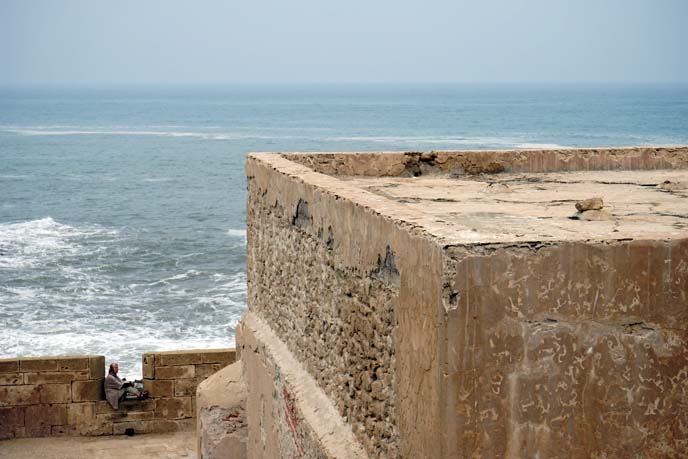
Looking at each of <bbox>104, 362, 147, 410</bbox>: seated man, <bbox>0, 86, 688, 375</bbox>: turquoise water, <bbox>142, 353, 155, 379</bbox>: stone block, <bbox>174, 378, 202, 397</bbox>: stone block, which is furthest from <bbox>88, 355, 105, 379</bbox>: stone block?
<bbox>0, 86, 688, 375</bbox>: turquoise water

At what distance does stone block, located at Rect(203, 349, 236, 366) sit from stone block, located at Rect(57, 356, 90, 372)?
1.37 metres

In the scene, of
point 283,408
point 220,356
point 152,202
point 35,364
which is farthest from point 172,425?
point 152,202

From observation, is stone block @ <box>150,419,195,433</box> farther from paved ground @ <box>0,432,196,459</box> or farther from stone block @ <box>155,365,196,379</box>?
stone block @ <box>155,365,196,379</box>

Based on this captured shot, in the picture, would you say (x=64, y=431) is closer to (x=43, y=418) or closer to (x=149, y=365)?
(x=43, y=418)

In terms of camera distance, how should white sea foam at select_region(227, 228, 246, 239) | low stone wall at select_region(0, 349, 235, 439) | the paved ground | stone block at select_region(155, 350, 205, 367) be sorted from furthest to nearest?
white sea foam at select_region(227, 228, 246, 239)
stone block at select_region(155, 350, 205, 367)
low stone wall at select_region(0, 349, 235, 439)
the paved ground

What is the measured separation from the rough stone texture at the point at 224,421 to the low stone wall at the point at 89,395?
4598 mm

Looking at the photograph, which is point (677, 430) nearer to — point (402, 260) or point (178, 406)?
point (402, 260)

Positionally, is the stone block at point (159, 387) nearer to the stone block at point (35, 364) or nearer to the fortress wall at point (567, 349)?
the stone block at point (35, 364)

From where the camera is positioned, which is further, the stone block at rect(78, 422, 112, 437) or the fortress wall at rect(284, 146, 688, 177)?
the stone block at rect(78, 422, 112, 437)

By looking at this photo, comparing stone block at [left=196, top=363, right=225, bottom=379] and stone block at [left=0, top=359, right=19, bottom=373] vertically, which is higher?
stone block at [left=0, top=359, right=19, bottom=373]

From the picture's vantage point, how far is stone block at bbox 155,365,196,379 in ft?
43.8

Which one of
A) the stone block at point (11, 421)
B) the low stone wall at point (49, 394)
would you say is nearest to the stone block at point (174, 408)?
the low stone wall at point (49, 394)

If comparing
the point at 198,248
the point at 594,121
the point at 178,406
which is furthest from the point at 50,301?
the point at 594,121

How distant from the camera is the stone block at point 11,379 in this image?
13.0 meters
